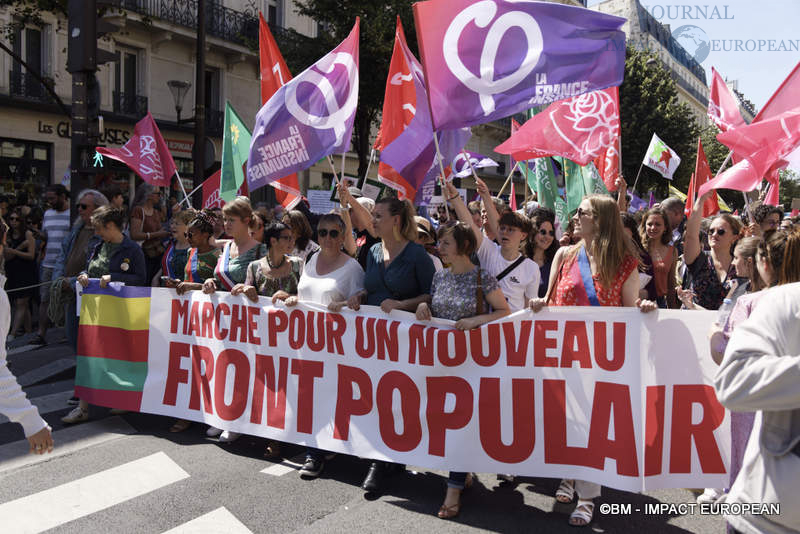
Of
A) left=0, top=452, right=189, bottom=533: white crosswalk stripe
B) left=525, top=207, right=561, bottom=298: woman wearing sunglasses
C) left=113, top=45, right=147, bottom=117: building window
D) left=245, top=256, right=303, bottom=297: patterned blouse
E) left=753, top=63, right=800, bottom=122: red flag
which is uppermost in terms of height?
left=113, top=45, right=147, bottom=117: building window

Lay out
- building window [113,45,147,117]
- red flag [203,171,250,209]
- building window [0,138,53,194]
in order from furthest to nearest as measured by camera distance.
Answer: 1. building window [113,45,147,117]
2. building window [0,138,53,194]
3. red flag [203,171,250,209]

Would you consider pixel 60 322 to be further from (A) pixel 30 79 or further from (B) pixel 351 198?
(A) pixel 30 79

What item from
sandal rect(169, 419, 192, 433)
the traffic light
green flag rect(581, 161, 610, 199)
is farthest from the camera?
green flag rect(581, 161, 610, 199)

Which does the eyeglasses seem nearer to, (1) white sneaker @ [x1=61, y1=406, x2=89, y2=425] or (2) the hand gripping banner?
(2) the hand gripping banner

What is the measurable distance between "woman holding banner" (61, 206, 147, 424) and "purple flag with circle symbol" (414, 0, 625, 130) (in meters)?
2.91

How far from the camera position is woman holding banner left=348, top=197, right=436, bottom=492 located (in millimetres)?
4371

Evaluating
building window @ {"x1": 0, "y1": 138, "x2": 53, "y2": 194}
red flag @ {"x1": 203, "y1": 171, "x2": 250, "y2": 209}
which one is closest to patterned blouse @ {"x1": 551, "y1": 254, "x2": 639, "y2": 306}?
red flag @ {"x1": 203, "y1": 171, "x2": 250, "y2": 209}

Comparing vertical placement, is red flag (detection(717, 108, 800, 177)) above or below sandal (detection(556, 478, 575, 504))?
above

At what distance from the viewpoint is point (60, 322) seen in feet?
19.4

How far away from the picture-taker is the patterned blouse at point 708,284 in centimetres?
480

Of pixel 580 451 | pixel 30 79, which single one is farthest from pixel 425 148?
pixel 30 79

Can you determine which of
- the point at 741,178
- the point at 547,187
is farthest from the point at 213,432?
the point at 547,187

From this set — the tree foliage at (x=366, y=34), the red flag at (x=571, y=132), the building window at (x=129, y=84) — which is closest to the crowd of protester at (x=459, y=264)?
the red flag at (x=571, y=132)

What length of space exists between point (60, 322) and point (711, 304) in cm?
550
